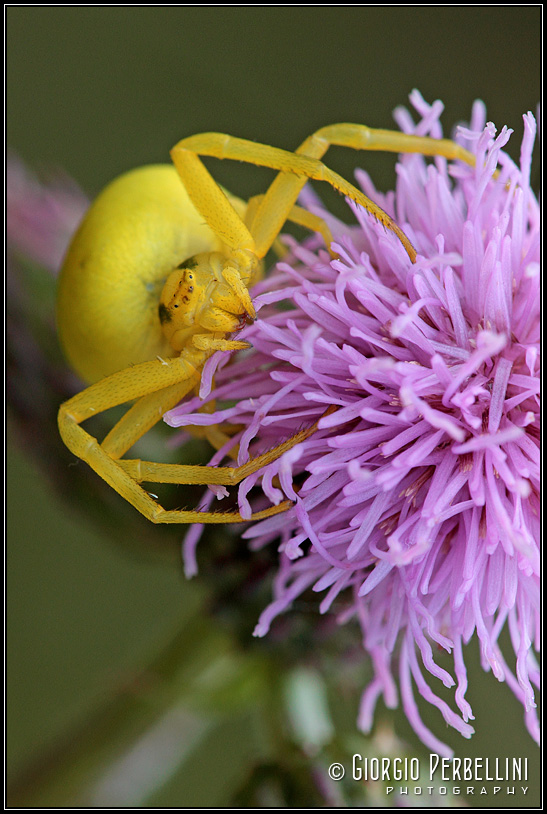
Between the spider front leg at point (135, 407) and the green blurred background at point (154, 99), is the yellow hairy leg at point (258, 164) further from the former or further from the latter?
the green blurred background at point (154, 99)

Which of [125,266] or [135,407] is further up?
[125,266]

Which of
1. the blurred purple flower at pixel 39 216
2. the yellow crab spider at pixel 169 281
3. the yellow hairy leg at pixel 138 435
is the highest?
the blurred purple flower at pixel 39 216

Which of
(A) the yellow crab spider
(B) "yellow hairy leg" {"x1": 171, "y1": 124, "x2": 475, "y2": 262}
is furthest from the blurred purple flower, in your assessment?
(B) "yellow hairy leg" {"x1": 171, "y1": 124, "x2": 475, "y2": 262}

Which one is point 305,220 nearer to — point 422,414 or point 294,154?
point 294,154

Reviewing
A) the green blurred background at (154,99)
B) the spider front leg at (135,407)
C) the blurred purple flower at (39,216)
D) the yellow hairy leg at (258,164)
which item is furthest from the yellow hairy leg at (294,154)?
the green blurred background at (154,99)

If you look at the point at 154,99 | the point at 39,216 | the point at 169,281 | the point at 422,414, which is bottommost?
the point at 422,414

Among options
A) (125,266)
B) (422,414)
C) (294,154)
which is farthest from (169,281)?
(422,414)
